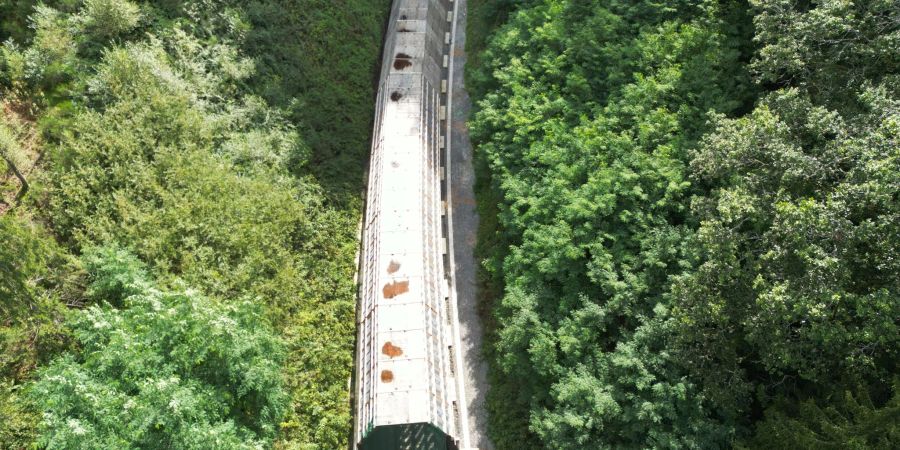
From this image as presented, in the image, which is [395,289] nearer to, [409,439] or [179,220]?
[409,439]

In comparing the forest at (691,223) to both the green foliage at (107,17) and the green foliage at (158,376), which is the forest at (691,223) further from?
the green foliage at (107,17)

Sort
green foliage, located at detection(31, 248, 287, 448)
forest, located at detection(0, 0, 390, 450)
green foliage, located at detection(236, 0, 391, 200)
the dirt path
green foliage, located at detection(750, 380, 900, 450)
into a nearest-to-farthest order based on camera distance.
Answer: green foliage, located at detection(750, 380, 900, 450) → green foliage, located at detection(31, 248, 287, 448) → forest, located at detection(0, 0, 390, 450) → the dirt path → green foliage, located at detection(236, 0, 391, 200)

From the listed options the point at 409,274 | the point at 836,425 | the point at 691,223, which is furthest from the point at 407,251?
the point at 836,425

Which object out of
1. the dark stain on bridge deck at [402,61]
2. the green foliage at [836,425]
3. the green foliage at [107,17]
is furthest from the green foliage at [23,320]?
the green foliage at [836,425]

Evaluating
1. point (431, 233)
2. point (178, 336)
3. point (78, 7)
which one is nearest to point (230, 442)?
point (178, 336)

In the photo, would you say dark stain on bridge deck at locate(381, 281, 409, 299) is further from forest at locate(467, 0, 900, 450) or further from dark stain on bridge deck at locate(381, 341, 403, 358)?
forest at locate(467, 0, 900, 450)

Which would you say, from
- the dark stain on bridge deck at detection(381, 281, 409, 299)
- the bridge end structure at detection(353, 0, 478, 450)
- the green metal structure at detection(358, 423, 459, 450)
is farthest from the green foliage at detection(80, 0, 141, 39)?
the green metal structure at detection(358, 423, 459, 450)
